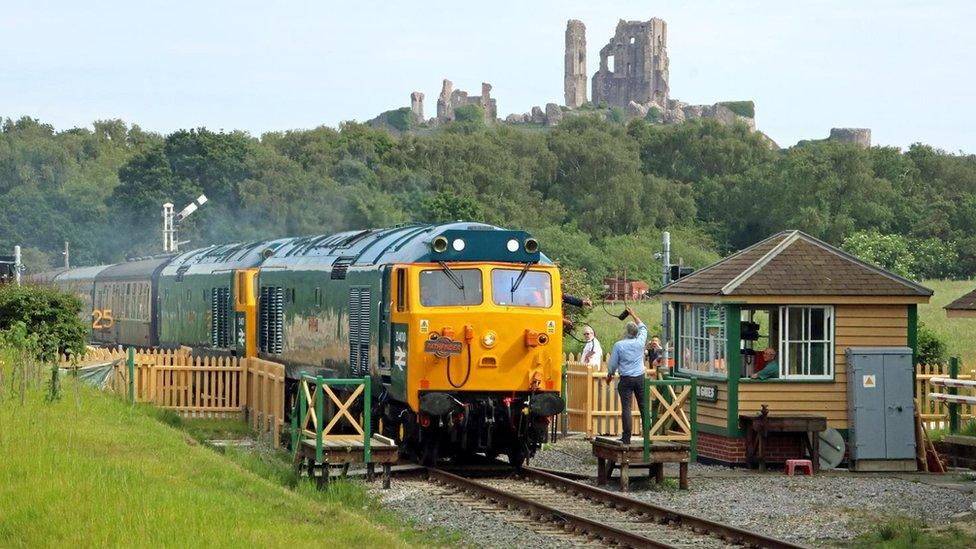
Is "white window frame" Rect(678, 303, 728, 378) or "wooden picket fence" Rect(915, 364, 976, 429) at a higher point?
"white window frame" Rect(678, 303, 728, 378)

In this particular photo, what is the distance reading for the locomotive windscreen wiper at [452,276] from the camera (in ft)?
63.4

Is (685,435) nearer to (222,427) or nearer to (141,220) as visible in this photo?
(222,427)

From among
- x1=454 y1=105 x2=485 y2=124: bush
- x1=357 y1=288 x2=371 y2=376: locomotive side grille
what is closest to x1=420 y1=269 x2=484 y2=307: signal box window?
x1=357 y1=288 x2=371 y2=376: locomotive side grille

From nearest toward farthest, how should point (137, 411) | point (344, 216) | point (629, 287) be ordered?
point (137, 411) → point (629, 287) → point (344, 216)

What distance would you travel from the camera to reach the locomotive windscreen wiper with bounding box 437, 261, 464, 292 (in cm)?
1931

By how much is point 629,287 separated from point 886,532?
2178 inches

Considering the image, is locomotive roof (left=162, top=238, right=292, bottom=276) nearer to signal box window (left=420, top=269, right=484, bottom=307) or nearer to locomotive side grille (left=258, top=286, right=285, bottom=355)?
locomotive side grille (left=258, top=286, right=285, bottom=355)

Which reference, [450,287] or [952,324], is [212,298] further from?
[952,324]

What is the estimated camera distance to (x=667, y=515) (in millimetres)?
15602

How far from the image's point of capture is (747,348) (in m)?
22.8

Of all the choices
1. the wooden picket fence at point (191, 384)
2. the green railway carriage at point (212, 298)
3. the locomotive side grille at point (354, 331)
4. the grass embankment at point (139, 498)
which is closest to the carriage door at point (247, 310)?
the green railway carriage at point (212, 298)

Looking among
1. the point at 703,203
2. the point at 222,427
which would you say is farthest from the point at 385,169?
the point at 222,427

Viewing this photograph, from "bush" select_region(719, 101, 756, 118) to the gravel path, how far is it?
173m

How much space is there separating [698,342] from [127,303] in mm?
20786
